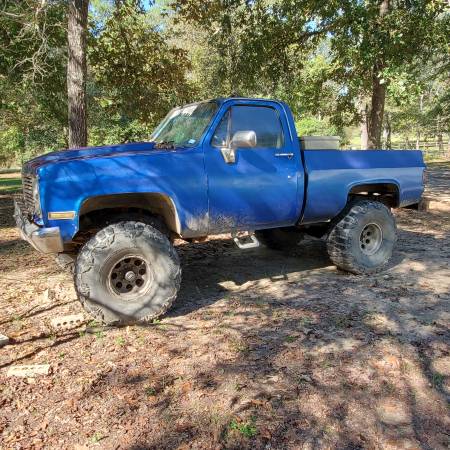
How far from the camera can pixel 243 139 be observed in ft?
14.3

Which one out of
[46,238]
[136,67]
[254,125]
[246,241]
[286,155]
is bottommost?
[246,241]

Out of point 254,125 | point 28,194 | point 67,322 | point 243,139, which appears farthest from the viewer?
point 254,125

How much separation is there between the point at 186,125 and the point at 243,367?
273cm

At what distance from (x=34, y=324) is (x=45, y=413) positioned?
1.53 metres

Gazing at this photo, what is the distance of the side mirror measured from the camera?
432cm

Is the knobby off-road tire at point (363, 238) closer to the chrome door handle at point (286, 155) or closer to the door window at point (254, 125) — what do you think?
the chrome door handle at point (286, 155)

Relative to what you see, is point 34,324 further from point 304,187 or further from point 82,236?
point 304,187

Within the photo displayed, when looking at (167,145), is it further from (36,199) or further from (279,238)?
(279,238)

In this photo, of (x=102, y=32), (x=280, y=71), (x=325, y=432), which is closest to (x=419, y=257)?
(x=325, y=432)

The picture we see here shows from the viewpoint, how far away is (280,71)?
12703 millimetres

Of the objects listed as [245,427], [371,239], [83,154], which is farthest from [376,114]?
[245,427]

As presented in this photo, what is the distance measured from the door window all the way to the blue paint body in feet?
0.22

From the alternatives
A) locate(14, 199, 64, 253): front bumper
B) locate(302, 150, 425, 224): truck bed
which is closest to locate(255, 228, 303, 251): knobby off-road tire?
locate(302, 150, 425, 224): truck bed

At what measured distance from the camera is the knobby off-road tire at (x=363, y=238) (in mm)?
5508
